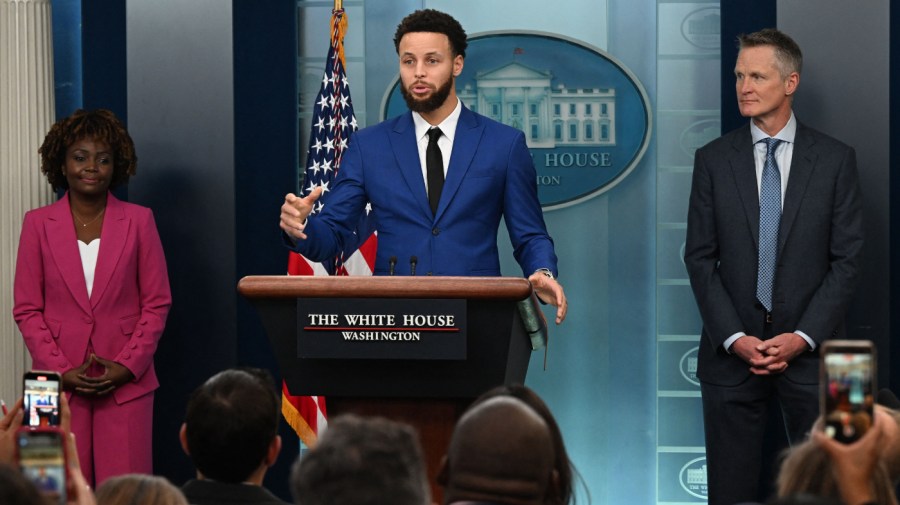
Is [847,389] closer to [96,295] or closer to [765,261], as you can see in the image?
[765,261]

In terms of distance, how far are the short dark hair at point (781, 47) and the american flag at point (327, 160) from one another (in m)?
1.75

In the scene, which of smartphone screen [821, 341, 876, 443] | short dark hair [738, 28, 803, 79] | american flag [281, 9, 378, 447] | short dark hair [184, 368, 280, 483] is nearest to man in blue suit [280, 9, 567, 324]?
short dark hair [738, 28, 803, 79]

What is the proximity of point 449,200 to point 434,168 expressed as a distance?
0.15 m

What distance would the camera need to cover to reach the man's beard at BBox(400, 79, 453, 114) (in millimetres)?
4211

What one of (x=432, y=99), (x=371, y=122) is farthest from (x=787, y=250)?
(x=371, y=122)

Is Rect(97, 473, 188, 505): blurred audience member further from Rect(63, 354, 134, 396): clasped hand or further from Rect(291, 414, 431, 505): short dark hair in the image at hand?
Rect(63, 354, 134, 396): clasped hand

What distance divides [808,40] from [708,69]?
72 centimetres

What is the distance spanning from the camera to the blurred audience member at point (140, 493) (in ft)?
7.22

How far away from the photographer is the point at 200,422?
2650 millimetres

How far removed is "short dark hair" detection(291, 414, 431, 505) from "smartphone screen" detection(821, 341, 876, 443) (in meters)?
0.74

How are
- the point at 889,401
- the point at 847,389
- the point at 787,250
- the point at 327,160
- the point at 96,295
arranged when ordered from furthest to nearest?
the point at 327,160 < the point at 96,295 < the point at 787,250 < the point at 889,401 < the point at 847,389

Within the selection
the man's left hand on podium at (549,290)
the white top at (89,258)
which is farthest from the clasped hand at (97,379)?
the man's left hand on podium at (549,290)

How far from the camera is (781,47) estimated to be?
4.87 metres

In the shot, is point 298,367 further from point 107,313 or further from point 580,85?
point 580,85
